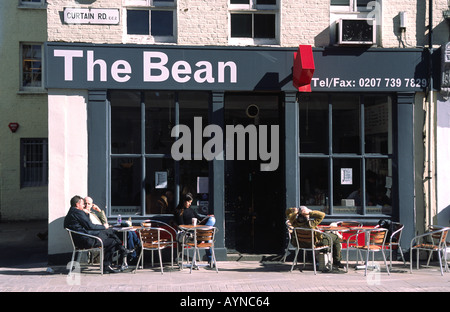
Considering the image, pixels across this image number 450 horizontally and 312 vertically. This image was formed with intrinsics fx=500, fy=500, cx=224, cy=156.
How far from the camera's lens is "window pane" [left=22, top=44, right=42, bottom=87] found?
17125mm

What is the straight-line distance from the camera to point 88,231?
895 centimetres

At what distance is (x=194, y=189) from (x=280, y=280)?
2798 mm

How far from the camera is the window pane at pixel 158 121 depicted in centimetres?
1021

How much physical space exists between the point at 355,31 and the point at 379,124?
2.00 m

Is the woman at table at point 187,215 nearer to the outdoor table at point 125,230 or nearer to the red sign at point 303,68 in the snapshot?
the outdoor table at point 125,230

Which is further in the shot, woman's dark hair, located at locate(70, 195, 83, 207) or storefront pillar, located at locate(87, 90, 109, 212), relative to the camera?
storefront pillar, located at locate(87, 90, 109, 212)

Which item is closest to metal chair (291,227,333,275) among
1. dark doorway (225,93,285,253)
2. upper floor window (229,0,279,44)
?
dark doorway (225,93,285,253)

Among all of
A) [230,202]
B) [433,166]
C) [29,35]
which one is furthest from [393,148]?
[29,35]

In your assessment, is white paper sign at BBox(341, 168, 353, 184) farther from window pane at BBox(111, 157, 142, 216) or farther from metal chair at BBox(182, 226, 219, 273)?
window pane at BBox(111, 157, 142, 216)

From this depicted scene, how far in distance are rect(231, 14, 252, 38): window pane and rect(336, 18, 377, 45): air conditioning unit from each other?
182cm

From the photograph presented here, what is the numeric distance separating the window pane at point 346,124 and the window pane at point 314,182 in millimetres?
487

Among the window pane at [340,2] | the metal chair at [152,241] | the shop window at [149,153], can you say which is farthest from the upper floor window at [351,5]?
the metal chair at [152,241]

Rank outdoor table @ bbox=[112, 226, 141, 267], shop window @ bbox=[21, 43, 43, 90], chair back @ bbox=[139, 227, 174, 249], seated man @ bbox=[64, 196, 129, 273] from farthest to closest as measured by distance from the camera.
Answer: shop window @ bbox=[21, 43, 43, 90] → chair back @ bbox=[139, 227, 174, 249] → outdoor table @ bbox=[112, 226, 141, 267] → seated man @ bbox=[64, 196, 129, 273]

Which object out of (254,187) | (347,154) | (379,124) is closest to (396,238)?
(347,154)
